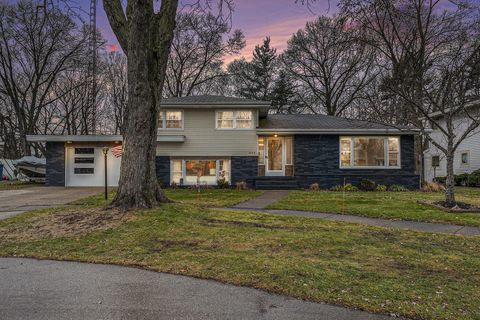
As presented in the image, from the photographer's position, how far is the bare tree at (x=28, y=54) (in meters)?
24.8

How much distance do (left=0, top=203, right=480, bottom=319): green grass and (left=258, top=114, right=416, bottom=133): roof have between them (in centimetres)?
1038

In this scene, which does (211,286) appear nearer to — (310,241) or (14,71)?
(310,241)

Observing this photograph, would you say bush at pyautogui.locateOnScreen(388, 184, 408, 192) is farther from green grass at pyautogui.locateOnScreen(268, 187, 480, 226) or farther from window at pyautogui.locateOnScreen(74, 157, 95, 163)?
window at pyautogui.locateOnScreen(74, 157, 95, 163)

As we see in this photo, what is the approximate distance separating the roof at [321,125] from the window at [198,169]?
3.02 m

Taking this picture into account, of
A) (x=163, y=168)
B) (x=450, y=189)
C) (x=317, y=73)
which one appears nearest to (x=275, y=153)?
(x=163, y=168)

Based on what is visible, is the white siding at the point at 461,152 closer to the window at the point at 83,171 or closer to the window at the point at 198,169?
the window at the point at 198,169

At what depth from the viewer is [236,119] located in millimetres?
18469

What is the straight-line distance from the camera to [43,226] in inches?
287

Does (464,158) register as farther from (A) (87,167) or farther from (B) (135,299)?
(B) (135,299)

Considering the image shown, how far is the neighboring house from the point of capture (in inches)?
709

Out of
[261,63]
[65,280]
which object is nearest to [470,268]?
[65,280]

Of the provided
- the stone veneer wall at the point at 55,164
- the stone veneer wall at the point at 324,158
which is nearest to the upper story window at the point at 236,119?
the stone veneer wall at the point at 324,158

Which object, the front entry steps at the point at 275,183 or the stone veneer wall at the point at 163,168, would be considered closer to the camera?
the front entry steps at the point at 275,183

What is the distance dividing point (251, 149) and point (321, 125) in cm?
429
